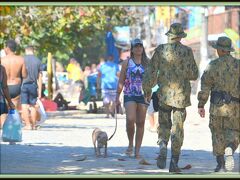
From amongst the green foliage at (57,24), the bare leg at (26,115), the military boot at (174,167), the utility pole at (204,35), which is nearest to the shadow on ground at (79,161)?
the military boot at (174,167)

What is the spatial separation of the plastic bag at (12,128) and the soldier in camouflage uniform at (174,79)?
3.10 meters

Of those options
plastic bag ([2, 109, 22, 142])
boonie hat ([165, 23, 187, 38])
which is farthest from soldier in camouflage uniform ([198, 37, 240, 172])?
plastic bag ([2, 109, 22, 142])

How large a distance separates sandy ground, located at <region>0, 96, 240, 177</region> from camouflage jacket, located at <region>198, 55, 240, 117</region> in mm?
803

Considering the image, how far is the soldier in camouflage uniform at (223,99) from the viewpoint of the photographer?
38.7 ft

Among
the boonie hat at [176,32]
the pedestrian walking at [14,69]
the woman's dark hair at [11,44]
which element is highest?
the boonie hat at [176,32]

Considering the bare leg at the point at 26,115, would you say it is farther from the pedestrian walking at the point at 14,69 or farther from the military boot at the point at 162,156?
the military boot at the point at 162,156

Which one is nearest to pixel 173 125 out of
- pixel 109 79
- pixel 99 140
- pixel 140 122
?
pixel 140 122

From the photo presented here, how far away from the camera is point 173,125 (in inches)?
475

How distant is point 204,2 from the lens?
1056 cm

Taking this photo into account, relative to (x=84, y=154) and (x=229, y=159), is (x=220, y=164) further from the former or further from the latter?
(x=84, y=154)

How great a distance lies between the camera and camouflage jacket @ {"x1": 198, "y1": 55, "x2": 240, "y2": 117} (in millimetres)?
11797

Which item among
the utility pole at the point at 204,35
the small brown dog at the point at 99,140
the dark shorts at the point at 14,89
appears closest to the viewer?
the small brown dog at the point at 99,140

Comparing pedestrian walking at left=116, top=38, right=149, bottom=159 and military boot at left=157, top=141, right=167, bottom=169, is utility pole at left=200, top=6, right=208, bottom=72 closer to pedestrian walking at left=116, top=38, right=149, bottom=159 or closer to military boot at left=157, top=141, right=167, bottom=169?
pedestrian walking at left=116, top=38, right=149, bottom=159

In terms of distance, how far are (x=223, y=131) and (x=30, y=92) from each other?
7.55m
